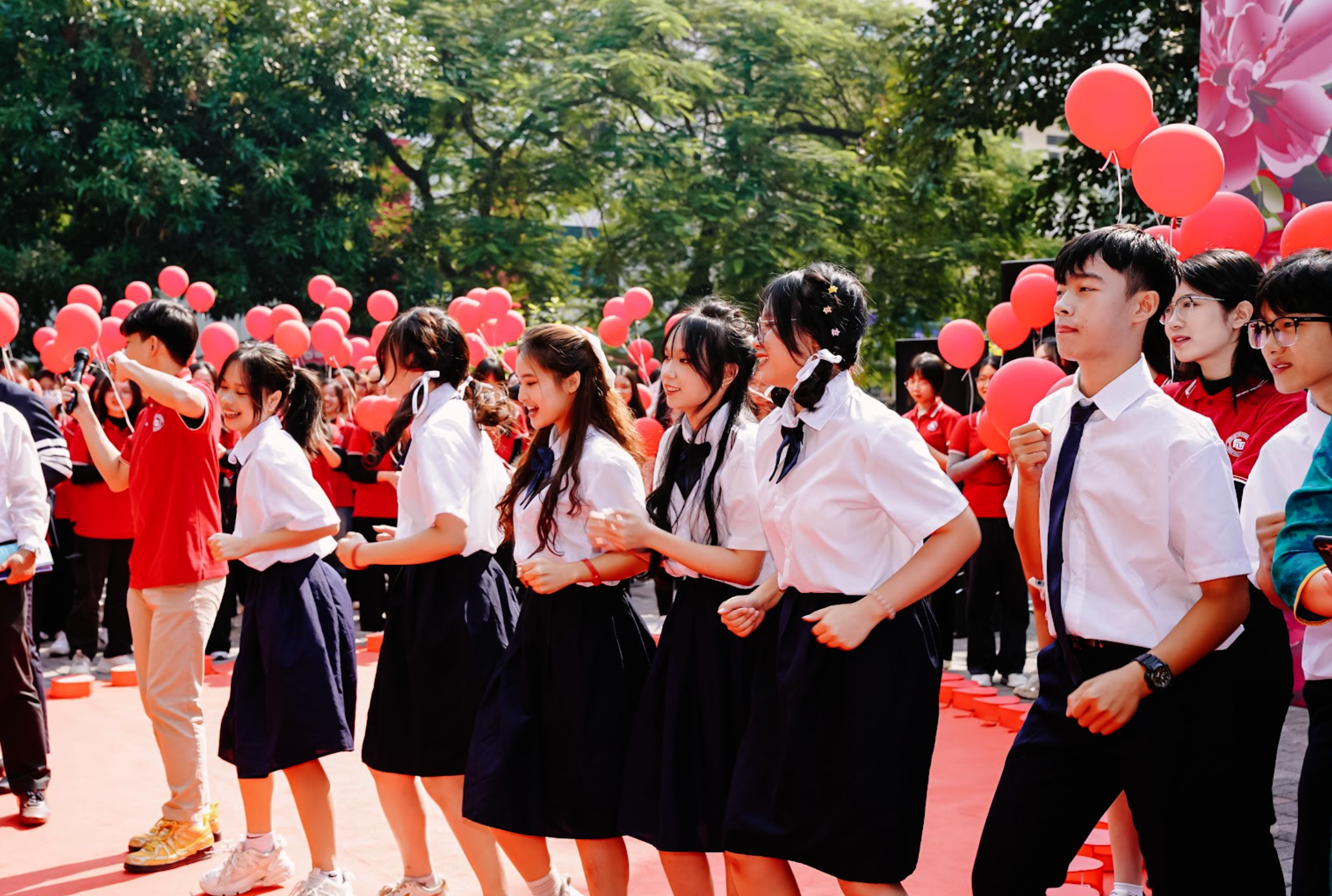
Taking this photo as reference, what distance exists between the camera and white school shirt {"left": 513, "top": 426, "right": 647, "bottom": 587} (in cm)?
316

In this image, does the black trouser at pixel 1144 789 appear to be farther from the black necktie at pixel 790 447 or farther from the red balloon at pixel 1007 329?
the red balloon at pixel 1007 329

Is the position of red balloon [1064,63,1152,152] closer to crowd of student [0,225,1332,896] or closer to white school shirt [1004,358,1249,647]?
crowd of student [0,225,1332,896]

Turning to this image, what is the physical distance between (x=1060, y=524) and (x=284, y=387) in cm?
268

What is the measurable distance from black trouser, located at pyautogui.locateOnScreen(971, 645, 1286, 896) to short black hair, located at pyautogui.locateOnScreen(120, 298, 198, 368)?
10.2 feet

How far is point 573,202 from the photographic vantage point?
19.9 meters

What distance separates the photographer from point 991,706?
5980 mm

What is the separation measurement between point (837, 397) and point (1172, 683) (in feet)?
2.73

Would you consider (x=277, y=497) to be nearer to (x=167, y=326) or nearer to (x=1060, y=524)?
(x=167, y=326)

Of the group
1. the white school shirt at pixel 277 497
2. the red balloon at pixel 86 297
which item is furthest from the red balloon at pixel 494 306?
the white school shirt at pixel 277 497

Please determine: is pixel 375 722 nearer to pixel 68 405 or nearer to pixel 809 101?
pixel 68 405

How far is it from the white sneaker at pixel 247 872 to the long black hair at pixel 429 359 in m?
1.28

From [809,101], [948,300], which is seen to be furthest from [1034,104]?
[809,101]

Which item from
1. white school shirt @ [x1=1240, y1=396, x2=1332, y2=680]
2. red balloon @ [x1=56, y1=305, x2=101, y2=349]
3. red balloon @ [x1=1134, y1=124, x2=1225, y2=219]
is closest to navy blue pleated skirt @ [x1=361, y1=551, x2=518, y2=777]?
white school shirt @ [x1=1240, y1=396, x2=1332, y2=680]

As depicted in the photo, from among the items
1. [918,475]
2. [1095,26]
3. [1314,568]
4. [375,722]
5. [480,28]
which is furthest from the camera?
[480,28]
